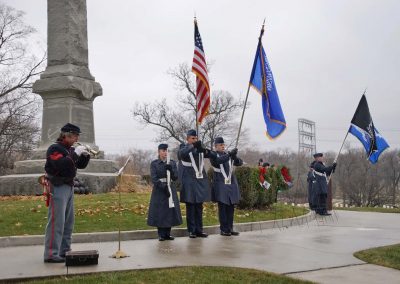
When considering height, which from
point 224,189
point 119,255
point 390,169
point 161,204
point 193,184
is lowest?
point 119,255

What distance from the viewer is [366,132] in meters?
11.2

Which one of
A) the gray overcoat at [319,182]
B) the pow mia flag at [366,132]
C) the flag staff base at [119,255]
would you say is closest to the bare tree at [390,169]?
the gray overcoat at [319,182]

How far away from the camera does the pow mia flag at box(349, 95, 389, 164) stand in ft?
36.5

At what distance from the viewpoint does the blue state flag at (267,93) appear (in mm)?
9672

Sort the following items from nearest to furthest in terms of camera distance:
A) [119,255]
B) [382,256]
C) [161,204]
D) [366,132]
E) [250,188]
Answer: [119,255] < [382,256] < [161,204] < [366,132] < [250,188]

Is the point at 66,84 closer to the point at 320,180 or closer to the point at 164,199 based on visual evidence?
the point at 164,199

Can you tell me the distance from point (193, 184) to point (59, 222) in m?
3.59

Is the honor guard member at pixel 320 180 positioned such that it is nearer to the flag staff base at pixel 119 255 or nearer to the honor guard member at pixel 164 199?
the honor guard member at pixel 164 199

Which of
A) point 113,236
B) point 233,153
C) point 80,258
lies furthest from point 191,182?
point 80,258

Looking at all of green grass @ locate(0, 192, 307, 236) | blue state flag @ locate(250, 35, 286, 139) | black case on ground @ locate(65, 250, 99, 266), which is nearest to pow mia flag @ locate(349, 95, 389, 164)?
blue state flag @ locate(250, 35, 286, 139)

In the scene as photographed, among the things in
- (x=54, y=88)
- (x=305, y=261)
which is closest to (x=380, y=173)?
(x=54, y=88)

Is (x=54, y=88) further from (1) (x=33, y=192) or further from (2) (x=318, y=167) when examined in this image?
(2) (x=318, y=167)

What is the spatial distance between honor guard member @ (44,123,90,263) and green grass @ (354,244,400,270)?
14.9ft

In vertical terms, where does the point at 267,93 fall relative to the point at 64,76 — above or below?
below
